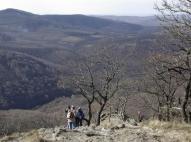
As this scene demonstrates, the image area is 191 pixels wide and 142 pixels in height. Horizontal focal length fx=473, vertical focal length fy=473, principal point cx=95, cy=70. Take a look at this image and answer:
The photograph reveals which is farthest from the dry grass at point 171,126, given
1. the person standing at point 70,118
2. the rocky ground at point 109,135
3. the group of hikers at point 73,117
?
the person standing at point 70,118

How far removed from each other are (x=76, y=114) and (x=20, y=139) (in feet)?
43.3

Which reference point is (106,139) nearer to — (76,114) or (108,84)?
(76,114)

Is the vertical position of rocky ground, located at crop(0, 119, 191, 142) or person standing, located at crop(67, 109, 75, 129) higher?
rocky ground, located at crop(0, 119, 191, 142)

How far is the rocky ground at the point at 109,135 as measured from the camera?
68.5 feet

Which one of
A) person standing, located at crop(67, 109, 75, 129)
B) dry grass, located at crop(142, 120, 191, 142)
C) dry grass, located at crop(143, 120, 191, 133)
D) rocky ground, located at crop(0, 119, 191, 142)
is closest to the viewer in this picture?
dry grass, located at crop(142, 120, 191, 142)

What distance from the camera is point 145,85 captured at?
5781cm

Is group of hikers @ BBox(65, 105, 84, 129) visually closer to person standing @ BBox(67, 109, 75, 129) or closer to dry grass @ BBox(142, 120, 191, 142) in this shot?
person standing @ BBox(67, 109, 75, 129)

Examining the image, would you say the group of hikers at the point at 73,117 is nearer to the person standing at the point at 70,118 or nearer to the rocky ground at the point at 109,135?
the person standing at the point at 70,118

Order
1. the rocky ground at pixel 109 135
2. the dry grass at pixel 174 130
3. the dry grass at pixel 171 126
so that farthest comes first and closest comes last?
1. the dry grass at pixel 171 126
2. the rocky ground at pixel 109 135
3. the dry grass at pixel 174 130

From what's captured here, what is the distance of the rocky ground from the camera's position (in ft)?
68.5

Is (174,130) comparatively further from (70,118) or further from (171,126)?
(70,118)

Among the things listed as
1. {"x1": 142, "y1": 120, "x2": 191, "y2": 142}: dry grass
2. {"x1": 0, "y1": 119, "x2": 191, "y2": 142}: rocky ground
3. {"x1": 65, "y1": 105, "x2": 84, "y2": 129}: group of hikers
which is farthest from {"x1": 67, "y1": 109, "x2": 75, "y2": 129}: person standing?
{"x1": 142, "y1": 120, "x2": 191, "y2": 142}: dry grass

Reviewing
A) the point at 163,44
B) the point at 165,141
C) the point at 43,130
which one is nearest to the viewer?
the point at 165,141

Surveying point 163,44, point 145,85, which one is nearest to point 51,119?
point 145,85
